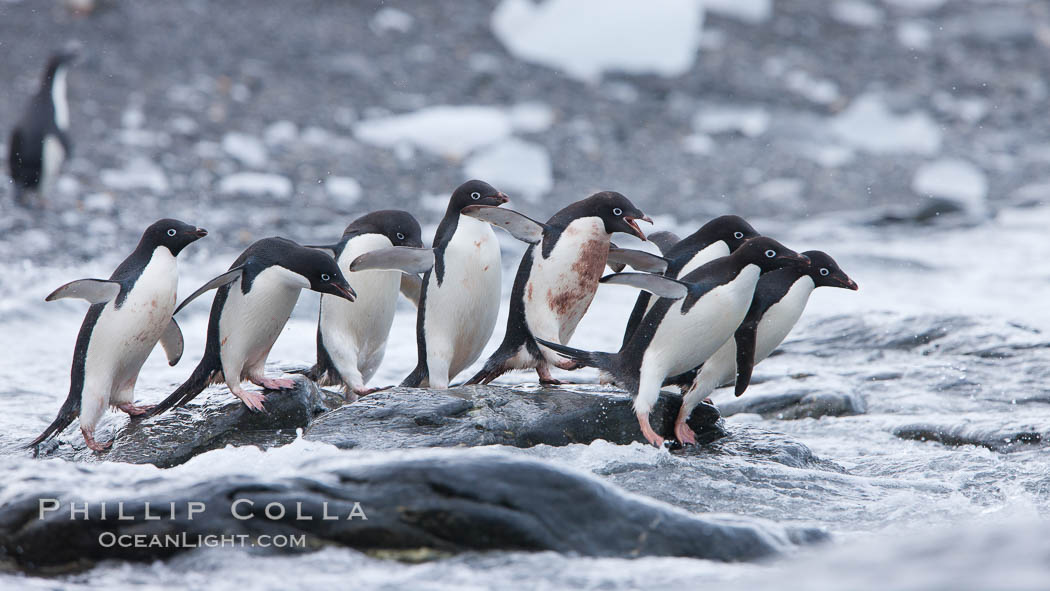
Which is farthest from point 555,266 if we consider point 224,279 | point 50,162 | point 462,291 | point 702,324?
point 50,162

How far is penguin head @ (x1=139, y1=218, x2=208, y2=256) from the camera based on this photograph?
438 centimetres

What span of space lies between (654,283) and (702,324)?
0.77 feet

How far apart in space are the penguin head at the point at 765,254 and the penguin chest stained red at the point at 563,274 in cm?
64

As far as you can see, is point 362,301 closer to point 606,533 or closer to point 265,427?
point 265,427

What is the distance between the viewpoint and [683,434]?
428cm

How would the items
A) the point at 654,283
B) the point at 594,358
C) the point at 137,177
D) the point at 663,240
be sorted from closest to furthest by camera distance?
1. the point at 654,283
2. the point at 594,358
3. the point at 663,240
4. the point at 137,177

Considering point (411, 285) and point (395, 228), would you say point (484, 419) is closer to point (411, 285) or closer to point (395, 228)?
point (395, 228)

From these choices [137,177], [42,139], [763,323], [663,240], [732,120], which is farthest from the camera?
[732,120]

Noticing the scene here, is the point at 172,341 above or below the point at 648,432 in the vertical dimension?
above

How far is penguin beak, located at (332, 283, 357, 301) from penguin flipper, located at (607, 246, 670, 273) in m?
1.07

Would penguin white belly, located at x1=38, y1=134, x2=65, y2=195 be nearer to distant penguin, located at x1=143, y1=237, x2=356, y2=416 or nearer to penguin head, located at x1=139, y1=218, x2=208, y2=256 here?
penguin head, located at x1=139, y1=218, x2=208, y2=256

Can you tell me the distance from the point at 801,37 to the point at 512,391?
10.8 metres

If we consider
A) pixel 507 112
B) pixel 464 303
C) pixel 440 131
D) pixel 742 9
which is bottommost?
pixel 464 303

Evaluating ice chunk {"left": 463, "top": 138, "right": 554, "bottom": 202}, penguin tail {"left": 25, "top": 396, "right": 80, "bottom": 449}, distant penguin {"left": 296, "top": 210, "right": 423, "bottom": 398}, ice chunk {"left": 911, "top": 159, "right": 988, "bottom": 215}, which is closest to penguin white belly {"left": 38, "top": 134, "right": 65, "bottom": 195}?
ice chunk {"left": 463, "top": 138, "right": 554, "bottom": 202}
